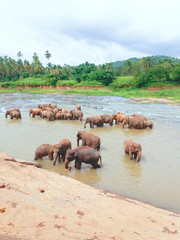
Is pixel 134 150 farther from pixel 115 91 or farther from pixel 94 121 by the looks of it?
pixel 115 91

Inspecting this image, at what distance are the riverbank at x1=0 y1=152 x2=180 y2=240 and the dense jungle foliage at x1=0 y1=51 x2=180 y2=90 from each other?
5550cm

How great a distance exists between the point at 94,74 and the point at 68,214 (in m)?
70.2

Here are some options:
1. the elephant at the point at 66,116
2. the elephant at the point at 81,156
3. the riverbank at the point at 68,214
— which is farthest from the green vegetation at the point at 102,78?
the riverbank at the point at 68,214

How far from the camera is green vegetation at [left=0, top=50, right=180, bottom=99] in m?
58.2

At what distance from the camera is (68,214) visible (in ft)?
14.0

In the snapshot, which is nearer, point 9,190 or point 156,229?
point 156,229

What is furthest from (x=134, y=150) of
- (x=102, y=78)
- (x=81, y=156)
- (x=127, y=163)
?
(x=102, y=78)

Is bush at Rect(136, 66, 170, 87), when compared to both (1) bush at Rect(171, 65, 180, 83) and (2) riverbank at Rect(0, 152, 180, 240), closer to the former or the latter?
(1) bush at Rect(171, 65, 180, 83)

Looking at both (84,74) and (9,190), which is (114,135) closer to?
(9,190)

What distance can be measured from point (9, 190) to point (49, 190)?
960 mm

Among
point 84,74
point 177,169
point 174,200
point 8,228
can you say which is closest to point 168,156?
point 177,169

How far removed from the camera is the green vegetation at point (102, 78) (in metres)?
58.2

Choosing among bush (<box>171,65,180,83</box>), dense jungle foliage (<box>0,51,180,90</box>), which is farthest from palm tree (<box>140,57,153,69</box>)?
bush (<box>171,65,180,83</box>)

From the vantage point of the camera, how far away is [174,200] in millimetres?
6363
